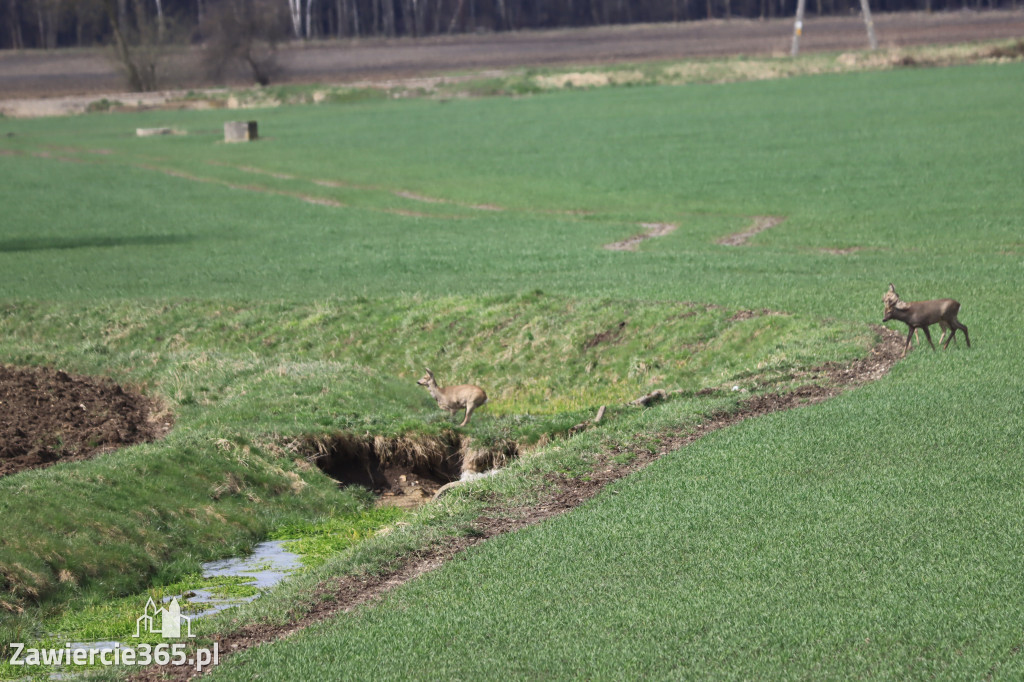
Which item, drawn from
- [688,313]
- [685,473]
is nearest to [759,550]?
[685,473]

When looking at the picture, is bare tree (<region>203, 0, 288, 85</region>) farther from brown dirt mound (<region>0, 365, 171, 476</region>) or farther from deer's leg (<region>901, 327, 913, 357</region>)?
deer's leg (<region>901, 327, 913, 357</region>)

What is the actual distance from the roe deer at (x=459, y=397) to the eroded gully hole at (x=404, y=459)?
0.47 meters

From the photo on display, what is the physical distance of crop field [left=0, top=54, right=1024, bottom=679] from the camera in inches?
406

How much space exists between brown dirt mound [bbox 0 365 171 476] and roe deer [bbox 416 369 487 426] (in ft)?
15.8

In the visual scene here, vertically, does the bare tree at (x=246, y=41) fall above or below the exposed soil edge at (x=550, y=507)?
above

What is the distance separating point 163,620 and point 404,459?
6927mm

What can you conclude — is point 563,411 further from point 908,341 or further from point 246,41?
point 246,41

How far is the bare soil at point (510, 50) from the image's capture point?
372ft

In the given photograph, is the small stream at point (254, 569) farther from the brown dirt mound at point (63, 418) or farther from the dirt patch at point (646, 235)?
the dirt patch at point (646, 235)

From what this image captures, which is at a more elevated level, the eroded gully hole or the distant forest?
the distant forest

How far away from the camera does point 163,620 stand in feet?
41.0

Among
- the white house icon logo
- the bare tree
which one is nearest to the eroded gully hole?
the white house icon logo

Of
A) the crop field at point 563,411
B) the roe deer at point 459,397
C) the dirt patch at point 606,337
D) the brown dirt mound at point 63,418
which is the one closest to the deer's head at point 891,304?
the crop field at point 563,411

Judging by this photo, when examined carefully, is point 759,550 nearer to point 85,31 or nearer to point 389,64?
point 389,64
